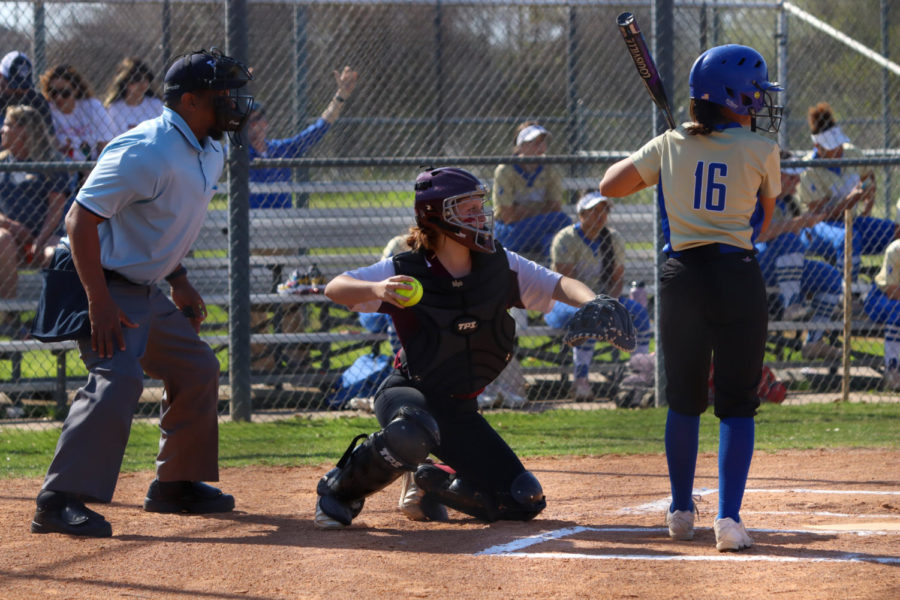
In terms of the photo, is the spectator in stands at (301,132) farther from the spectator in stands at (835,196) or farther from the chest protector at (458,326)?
the spectator in stands at (835,196)

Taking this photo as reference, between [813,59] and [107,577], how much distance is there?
25.3ft

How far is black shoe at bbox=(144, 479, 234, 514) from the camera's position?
15.5 feet

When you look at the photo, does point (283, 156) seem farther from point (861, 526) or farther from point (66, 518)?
point (861, 526)

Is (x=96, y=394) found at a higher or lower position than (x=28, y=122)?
lower

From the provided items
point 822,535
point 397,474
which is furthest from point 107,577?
point 822,535

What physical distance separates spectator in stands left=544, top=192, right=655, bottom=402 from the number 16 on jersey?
12.9 feet

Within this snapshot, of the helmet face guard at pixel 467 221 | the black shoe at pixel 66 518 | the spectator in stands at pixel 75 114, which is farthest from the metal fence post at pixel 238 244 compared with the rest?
the helmet face guard at pixel 467 221

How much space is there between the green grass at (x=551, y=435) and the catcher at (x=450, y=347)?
1827mm

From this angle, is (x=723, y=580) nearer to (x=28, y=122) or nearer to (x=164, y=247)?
(x=164, y=247)

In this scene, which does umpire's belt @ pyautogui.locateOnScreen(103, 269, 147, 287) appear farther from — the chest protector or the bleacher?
the bleacher

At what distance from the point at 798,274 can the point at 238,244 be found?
4.25 metres

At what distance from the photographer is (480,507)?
441cm

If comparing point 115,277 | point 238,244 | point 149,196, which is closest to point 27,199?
point 238,244

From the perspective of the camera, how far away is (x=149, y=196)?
4.29 meters
